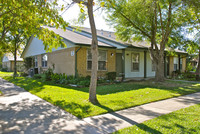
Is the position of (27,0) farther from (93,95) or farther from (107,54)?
(107,54)

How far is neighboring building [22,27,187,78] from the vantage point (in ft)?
39.9

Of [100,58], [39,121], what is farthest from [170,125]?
[100,58]

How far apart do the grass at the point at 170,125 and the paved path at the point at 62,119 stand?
281 millimetres

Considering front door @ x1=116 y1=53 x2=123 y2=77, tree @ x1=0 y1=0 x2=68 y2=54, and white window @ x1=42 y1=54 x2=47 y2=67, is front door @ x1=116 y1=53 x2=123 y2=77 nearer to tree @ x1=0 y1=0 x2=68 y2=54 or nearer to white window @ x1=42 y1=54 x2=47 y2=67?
white window @ x1=42 y1=54 x2=47 y2=67

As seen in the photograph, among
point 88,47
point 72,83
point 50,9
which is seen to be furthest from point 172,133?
point 88,47

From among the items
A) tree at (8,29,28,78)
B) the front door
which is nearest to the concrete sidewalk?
the front door

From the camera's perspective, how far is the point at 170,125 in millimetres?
4008

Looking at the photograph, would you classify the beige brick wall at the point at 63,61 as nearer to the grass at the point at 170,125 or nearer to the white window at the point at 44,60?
the white window at the point at 44,60

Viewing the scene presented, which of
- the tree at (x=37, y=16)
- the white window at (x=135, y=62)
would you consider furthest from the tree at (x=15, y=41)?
the tree at (x=37, y=16)

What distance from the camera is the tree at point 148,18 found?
1092 centimetres

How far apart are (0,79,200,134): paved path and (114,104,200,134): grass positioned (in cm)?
28

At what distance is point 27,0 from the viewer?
19.9ft

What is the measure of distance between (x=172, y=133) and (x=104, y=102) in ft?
9.98

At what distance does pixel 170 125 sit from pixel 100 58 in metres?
9.76
